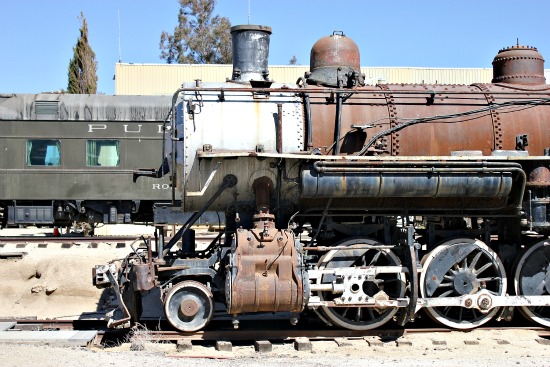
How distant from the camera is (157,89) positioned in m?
35.5

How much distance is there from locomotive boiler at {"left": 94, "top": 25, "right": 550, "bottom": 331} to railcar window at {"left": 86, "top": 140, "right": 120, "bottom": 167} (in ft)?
28.8

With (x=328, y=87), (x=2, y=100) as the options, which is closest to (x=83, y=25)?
(x=2, y=100)

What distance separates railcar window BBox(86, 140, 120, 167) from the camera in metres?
18.2

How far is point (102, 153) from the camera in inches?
720

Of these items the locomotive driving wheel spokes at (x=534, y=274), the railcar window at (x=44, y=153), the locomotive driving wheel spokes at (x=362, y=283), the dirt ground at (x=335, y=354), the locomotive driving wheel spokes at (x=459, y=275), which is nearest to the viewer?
the dirt ground at (x=335, y=354)

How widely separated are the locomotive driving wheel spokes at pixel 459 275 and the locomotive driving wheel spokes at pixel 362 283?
1.41ft

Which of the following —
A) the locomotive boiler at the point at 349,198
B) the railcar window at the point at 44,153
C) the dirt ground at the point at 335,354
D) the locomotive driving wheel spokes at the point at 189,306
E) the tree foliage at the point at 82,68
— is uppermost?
the tree foliage at the point at 82,68

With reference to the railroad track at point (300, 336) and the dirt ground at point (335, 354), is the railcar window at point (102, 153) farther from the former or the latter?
the dirt ground at point (335, 354)

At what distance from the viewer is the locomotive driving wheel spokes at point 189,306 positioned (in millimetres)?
9102

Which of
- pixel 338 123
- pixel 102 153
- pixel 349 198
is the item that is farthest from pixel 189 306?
pixel 102 153

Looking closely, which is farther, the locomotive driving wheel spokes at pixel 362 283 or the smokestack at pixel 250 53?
the smokestack at pixel 250 53

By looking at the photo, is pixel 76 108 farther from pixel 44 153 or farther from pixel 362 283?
pixel 362 283

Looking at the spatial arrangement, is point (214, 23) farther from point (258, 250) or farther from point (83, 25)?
point (258, 250)

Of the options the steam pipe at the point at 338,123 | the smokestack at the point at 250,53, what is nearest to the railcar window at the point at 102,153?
the smokestack at the point at 250,53
